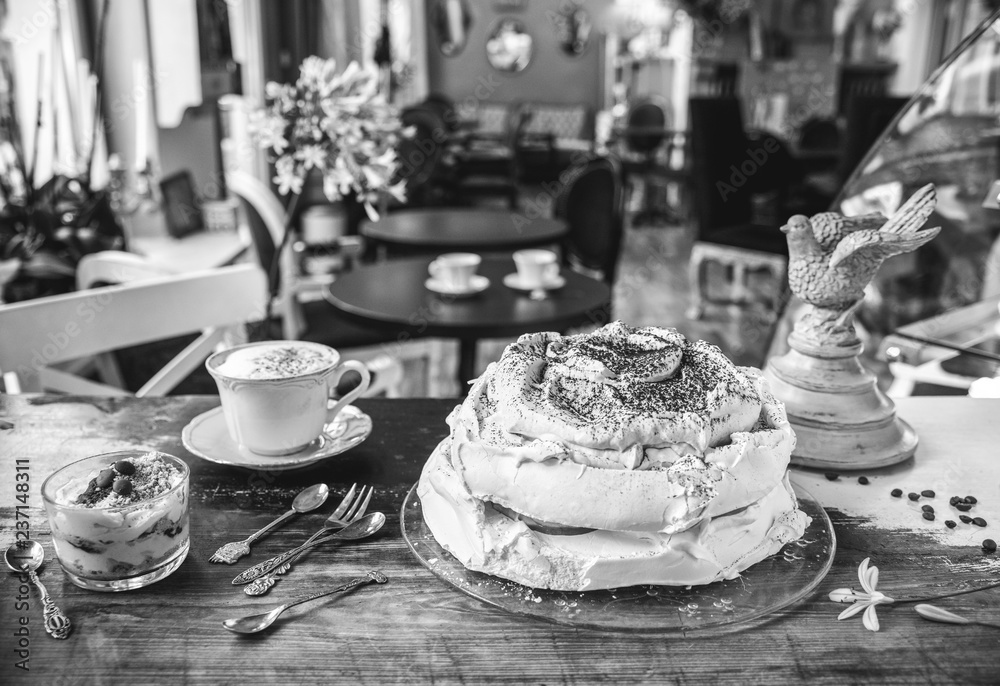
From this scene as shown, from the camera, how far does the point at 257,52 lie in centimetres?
622

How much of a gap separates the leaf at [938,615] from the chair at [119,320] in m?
1.20

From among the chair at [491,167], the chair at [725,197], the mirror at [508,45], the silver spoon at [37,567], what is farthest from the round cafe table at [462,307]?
the mirror at [508,45]

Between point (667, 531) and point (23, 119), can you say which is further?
point (23, 119)

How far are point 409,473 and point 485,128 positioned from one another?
1044 centimetres

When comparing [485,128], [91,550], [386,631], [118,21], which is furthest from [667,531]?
[485,128]

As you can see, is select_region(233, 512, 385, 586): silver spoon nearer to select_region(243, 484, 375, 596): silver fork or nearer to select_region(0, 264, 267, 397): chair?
select_region(243, 484, 375, 596): silver fork

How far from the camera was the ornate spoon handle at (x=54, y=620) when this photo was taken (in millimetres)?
672

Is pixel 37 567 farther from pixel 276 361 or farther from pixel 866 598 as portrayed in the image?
pixel 866 598

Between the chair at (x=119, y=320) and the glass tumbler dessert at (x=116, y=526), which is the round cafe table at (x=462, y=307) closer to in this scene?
the chair at (x=119, y=320)

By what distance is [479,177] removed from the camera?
8.95m

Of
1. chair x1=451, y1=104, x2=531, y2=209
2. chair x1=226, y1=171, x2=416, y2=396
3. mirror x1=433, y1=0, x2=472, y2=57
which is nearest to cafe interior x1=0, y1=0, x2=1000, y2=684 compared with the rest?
chair x1=226, y1=171, x2=416, y2=396

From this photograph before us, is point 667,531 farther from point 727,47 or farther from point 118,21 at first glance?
point 727,47

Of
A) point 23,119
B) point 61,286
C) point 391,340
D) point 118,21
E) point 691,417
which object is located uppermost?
point 118,21

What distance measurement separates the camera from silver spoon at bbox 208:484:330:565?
31.1 inches
